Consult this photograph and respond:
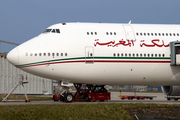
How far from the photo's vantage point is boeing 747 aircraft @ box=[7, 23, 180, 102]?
20.7 metres

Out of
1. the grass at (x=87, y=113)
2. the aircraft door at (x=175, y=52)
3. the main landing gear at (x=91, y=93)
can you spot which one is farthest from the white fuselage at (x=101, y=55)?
the grass at (x=87, y=113)

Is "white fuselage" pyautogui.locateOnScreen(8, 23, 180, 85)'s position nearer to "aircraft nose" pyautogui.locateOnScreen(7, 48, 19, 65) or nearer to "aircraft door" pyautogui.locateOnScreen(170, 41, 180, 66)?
"aircraft nose" pyautogui.locateOnScreen(7, 48, 19, 65)

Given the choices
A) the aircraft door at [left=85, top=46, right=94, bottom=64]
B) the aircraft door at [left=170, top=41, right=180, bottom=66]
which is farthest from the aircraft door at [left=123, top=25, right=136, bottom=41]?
the aircraft door at [left=85, top=46, right=94, bottom=64]

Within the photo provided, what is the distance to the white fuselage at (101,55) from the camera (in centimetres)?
2064

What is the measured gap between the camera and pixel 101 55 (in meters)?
21.1

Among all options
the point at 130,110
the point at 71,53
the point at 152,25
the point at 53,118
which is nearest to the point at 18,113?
the point at 53,118

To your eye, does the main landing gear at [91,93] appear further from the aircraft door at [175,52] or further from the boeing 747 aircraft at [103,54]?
the aircraft door at [175,52]

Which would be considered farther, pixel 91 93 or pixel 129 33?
pixel 91 93

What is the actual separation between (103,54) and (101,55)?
0.62 feet

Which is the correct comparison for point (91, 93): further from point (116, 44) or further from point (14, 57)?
point (14, 57)

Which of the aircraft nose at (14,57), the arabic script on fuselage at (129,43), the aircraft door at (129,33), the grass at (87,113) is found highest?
the aircraft door at (129,33)

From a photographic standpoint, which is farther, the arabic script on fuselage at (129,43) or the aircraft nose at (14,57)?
the arabic script on fuselage at (129,43)

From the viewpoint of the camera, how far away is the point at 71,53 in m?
20.8

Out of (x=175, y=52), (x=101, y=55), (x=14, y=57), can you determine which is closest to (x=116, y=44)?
(x=101, y=55)
